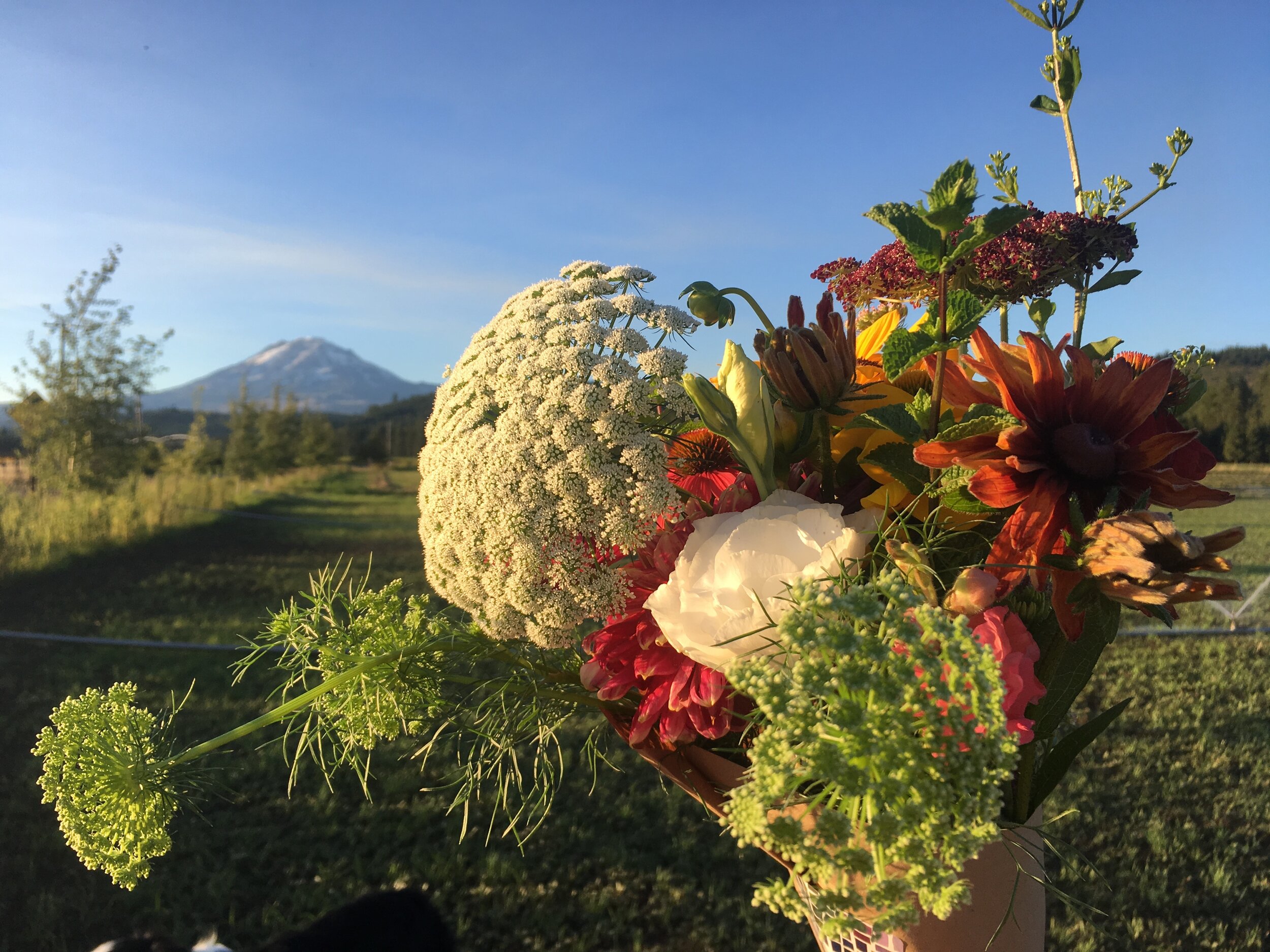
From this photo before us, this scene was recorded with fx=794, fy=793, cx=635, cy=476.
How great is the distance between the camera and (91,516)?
705 cm

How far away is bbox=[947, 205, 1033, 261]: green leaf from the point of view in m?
0.48

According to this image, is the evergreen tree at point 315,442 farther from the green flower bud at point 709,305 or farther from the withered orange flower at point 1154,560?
the withered orange flower at point 1154,560

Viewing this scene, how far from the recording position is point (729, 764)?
1.98ft

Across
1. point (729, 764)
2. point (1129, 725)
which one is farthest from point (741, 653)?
point (1129, 725)

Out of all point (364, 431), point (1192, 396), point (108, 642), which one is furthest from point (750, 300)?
point (364, 431)

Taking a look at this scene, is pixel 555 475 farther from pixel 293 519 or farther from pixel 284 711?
pixel 293 519

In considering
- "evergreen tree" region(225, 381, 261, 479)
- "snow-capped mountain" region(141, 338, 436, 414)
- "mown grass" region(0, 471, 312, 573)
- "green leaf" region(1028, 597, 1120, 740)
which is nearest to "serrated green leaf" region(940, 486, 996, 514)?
"green leaf" region(1028, 597, 1120, 740)

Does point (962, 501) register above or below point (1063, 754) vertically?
above

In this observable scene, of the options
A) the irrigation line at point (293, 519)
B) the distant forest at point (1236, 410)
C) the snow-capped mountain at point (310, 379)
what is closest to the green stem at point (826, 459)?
the distant forest at point (1236, 410)

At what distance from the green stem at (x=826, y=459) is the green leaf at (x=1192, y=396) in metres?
0.26

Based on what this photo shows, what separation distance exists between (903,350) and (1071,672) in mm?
268

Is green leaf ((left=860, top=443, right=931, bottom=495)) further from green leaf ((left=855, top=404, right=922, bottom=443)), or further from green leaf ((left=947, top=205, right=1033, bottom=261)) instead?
green leaf ((left=947, top=205, right=1033, bottom=261))

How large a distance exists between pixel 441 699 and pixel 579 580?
22 centimetres

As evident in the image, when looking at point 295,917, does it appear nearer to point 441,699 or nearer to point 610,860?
point 610,860
